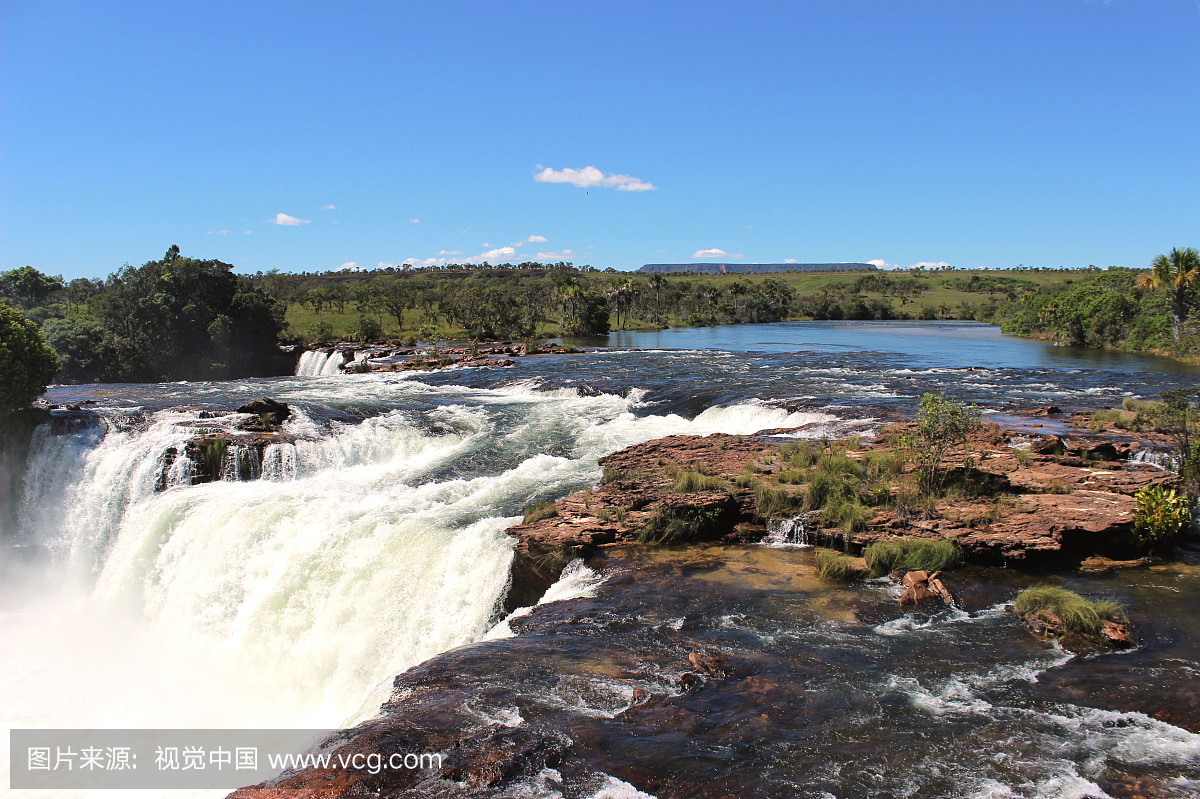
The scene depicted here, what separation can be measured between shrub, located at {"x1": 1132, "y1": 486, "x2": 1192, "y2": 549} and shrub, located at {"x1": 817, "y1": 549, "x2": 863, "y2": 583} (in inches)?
197

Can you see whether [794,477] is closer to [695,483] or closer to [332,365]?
[695,483]

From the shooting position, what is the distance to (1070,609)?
28.6 ft

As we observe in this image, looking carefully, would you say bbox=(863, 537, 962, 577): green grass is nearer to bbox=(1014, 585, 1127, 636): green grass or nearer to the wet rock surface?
the wet rock surface

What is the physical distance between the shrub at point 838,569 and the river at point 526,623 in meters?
0.41

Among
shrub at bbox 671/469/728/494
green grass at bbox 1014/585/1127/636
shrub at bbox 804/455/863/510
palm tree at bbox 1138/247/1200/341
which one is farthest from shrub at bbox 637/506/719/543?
palm tree at bbox 1138/247/1200/341

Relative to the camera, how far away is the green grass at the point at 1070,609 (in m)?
8.60

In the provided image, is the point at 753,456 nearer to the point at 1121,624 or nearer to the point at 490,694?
the point at 1121,624

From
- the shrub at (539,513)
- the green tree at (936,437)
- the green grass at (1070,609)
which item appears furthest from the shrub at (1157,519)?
the shrub at (539,513)

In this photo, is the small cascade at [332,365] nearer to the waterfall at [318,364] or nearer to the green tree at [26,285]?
the waterfall at [318,364]

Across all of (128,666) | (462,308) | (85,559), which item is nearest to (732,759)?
(128,666)

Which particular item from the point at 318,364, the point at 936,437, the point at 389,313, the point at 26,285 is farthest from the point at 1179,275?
the point at 26,285

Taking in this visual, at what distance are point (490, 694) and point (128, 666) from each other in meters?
10.3

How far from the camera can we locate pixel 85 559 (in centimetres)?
1747

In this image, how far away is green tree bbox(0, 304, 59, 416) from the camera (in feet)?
63.9
